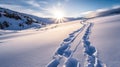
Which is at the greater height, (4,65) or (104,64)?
(104,64)

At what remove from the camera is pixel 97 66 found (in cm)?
308

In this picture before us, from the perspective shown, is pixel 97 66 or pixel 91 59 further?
pixel 91 59

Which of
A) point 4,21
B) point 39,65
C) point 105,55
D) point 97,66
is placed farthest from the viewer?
point 4,21

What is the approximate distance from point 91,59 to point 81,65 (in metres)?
0.46

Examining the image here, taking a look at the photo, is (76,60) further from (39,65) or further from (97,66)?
(39,65)

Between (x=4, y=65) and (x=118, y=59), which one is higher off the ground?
(x=118, y=59)

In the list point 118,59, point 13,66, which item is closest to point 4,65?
point 13,66

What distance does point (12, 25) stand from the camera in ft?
105

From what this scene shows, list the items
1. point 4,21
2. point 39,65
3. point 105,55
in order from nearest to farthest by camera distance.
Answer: point 39,65 → point 105,55 → point 4,21

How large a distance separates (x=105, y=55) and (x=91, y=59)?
401 millimetres

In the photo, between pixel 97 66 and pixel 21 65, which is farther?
pixel 21 65

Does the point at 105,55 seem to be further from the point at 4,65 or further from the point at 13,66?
the point at 4,65

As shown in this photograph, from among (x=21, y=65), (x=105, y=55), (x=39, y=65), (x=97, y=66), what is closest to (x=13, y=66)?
(x=21, y=65)

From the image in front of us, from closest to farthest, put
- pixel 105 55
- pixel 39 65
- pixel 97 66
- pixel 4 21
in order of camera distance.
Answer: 1. pixel 97 66
2. pixel 39 65
3. pixel 105 55
4. pixel 4 21
